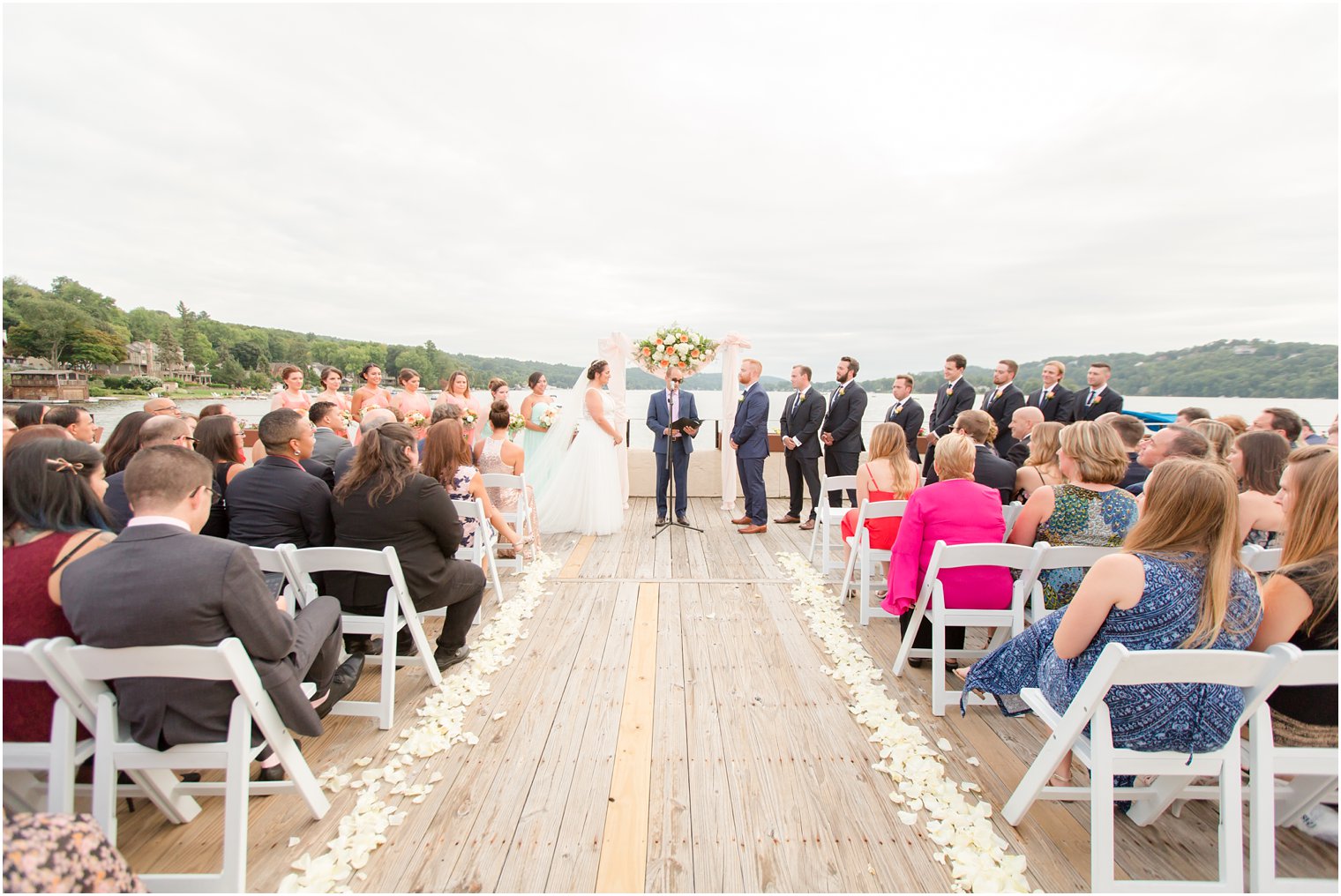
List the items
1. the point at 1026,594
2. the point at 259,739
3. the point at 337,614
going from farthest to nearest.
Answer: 1. the point at 1026,594
2. the point at 337,614
3. the point at 259,739

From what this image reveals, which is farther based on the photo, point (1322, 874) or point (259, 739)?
point (259, 739)

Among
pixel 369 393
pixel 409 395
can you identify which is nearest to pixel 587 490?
pixel 409 395

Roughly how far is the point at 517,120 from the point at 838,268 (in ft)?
45.7

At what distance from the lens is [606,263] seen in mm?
21297

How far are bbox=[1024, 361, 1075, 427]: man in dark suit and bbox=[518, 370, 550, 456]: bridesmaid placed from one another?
667cm

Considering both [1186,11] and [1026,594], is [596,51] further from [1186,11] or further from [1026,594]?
[1026,594]

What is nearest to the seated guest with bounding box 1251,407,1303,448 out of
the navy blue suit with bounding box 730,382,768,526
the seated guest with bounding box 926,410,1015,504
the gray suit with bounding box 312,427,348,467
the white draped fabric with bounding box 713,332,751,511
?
the seated guest with bounding box 926,410,1015,504

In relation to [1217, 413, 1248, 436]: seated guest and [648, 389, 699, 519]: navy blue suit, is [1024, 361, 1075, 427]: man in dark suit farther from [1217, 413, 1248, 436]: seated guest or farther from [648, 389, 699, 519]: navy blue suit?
[648, 389, 699, 519]: navy blue suit

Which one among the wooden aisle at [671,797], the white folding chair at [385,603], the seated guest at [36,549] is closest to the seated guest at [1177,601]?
the wooden aisle at [671,797]

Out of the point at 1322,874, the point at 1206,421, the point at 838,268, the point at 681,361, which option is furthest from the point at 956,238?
the point at 1322,874

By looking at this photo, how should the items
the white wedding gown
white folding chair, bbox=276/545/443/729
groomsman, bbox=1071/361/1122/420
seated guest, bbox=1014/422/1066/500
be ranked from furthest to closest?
groomsman, bbox=1071/361/1122/420, the white wedding gown, seated guest, bbox=1014/422/1066/500, white folding chair, bbox=276/545/443/729

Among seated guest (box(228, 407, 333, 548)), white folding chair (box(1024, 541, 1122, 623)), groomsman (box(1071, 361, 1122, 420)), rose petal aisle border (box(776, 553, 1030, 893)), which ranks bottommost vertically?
rose petal aisle border (box(776, 553, 1030, 893))

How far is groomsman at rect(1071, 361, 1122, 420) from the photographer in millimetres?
7059

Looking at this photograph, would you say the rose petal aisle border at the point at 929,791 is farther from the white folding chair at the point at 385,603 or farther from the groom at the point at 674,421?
the groom at the point at 674,421
